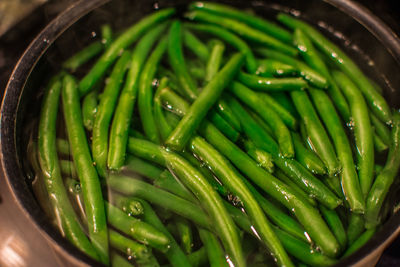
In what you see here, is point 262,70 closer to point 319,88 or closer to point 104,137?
point 319,88

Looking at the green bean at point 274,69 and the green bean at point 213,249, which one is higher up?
the green bean at point 274,69

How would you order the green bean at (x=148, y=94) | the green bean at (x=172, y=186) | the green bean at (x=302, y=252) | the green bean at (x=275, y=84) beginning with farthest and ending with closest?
1. the green bean at (x=275, y=84)
2. the green bean at (x=148, y=94)
3. the green bean at (x=172, y=186)
4. the green bean at (x=302, y=252)

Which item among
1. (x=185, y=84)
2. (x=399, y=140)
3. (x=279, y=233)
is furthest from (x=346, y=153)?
(x=185, y=84)

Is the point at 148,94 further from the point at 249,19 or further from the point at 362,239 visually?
the point at 362,239

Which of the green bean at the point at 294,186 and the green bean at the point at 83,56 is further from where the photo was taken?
the green bean at the point at 83,56

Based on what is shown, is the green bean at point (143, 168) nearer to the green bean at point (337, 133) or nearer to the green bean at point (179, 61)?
the green bean at point (179, 61)

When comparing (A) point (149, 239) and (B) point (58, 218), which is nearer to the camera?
(A) point (149, 239)

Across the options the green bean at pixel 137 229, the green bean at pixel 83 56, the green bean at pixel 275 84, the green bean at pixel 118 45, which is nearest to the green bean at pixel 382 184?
the green bean at pixel 275 84
